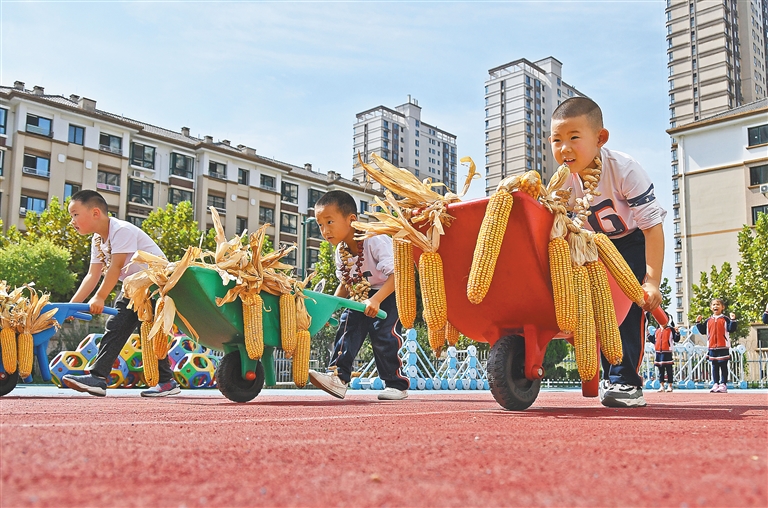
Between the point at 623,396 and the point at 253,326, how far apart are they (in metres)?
2.66

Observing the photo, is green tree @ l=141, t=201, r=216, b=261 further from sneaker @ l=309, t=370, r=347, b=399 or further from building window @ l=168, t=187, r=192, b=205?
sneaker @ l=309, t=370, r=347, b=399

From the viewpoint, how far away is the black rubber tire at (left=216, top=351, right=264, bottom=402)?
5.64 metres

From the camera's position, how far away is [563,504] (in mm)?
1260

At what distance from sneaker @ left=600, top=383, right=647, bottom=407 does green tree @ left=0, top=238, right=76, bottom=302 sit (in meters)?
30.9

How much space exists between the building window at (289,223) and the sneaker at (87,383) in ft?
189

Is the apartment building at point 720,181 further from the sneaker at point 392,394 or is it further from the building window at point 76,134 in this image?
the sneaker at point 392,394

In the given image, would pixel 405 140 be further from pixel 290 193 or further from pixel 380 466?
pixel 380 466

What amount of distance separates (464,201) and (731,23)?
269 feet

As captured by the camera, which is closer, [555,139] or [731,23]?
[555,139]

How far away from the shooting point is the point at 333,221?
6188 mm

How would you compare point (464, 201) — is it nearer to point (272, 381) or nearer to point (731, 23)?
point (272, 381)

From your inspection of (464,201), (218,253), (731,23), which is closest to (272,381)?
(218,253)

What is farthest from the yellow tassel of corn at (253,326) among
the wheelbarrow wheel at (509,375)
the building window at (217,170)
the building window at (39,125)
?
the building window at (217,170)

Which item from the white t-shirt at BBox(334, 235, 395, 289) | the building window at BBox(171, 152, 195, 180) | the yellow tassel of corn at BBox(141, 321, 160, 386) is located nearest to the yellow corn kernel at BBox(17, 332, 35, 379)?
the yellow tassel of corn at BBox(141, 321, 160, 386)
